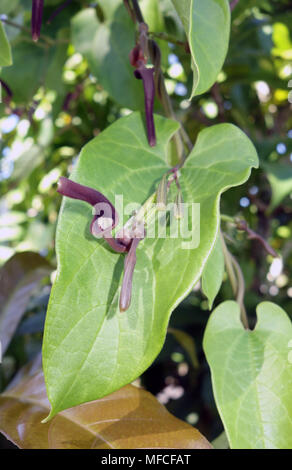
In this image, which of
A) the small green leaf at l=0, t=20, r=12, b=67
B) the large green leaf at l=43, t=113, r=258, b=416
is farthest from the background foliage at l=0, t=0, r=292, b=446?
the large green leaf at l=43, t=113, r=258, b=416

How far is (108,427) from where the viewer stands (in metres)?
0.33

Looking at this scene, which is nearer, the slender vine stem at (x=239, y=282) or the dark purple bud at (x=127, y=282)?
the dark purple bud at (x=127, y=282)

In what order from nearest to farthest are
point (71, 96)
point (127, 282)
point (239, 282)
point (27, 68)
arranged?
point (127, 282) → point (239, 282) → point (27, 68) → point (71, 96)

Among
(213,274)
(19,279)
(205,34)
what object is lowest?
(19,279)

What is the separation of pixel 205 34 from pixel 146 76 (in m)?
0.07

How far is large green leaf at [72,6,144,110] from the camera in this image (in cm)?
40

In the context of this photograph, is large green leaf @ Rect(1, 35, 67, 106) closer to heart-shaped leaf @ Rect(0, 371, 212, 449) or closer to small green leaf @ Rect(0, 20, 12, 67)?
small green leaf @ Rect(0, 20, 12, 67)

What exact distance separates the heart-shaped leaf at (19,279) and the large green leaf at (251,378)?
0.25 meters

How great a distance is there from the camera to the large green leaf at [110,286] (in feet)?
0.78

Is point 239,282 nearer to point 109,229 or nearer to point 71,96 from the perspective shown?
point 109,229

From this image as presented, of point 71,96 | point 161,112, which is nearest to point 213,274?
point 161,112

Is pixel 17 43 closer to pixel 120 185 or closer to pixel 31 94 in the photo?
pixel 31 94

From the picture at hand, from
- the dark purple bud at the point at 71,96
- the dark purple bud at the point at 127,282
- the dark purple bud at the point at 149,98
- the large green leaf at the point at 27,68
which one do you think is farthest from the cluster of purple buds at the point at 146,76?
the dark purple bud at the point at 71,96

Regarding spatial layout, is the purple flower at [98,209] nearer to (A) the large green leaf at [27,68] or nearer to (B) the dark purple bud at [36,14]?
(B) the dark purple bud at [36,14]
